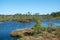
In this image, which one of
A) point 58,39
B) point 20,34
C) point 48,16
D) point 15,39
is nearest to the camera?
point 58,39

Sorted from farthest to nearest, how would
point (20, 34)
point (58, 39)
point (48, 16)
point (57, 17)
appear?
point (57, 17) → point (48, 16) → point (20, 34) → point (58, 39)

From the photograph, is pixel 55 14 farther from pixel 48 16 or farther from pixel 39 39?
pixel 39 39

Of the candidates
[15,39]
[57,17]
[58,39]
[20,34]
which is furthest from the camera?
[57,17]

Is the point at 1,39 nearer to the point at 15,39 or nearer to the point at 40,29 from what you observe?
the point at 15,39

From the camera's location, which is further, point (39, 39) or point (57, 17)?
point (57, 17)

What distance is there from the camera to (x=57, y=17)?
124188 mm

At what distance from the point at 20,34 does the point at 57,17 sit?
301ft

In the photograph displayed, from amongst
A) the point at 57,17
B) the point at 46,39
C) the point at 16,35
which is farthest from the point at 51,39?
the point at 57,17

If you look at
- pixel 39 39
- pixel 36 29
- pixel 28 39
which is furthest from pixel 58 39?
pixel 36 29

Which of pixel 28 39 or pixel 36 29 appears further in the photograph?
pixel 36 29

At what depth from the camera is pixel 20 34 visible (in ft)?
116

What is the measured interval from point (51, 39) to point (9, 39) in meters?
8.90

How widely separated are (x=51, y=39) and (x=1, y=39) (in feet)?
34.7

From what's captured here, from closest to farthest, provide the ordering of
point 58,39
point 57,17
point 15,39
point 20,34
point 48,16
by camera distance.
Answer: point 58,39, point 15,39, point 20,34, point 48,16, point 57,17
